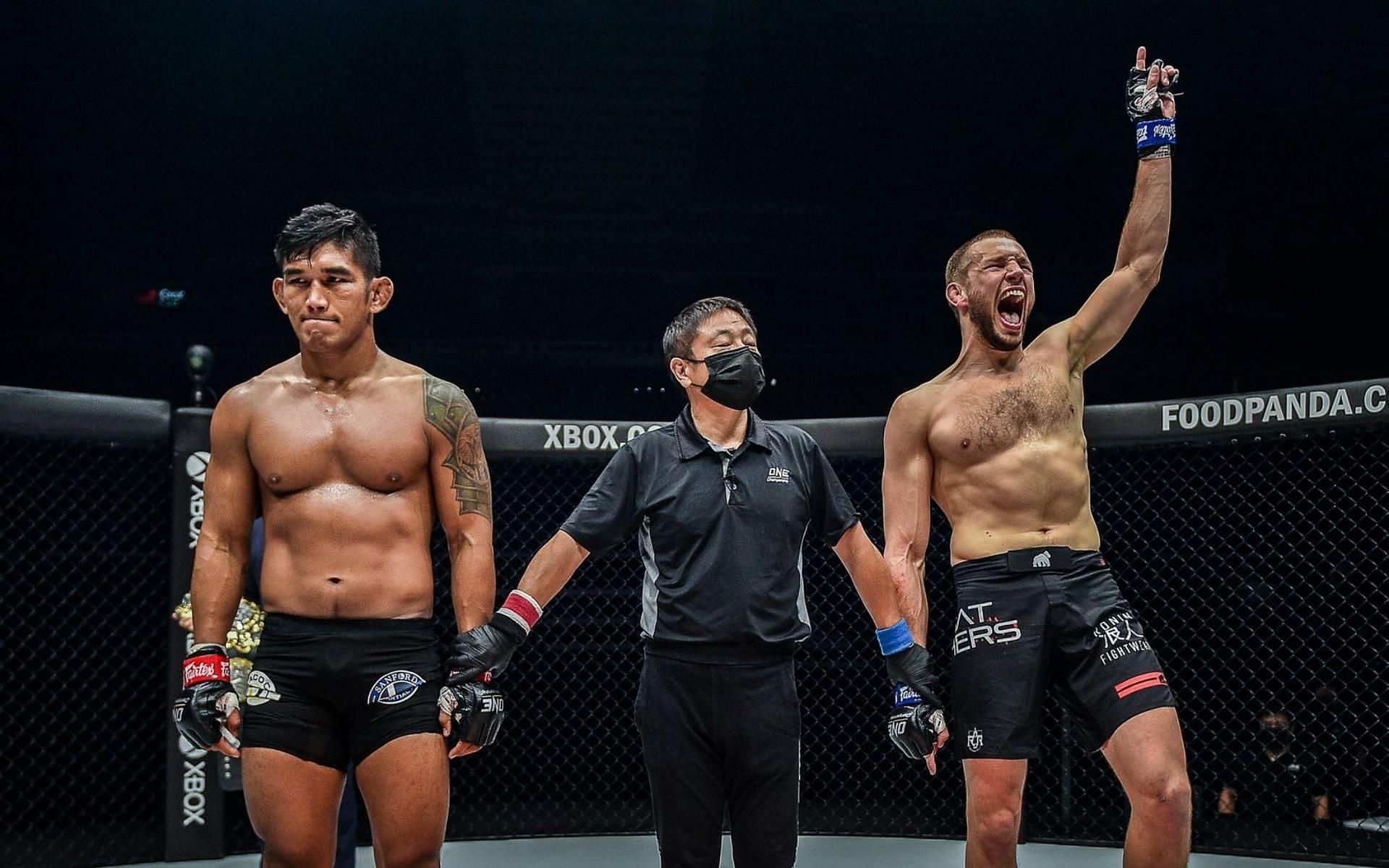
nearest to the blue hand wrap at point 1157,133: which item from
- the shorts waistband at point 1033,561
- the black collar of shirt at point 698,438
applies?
the shorts waistband at point 1033,561

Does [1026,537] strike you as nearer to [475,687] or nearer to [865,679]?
[475,687]

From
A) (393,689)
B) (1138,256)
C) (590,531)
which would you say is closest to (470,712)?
(393,689)

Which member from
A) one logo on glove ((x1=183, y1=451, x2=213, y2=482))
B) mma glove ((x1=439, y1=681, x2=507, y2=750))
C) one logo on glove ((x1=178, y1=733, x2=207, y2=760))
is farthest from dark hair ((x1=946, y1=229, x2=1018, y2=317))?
one logo on glove ((x1=178, y1=733, x2=207, y2=760))

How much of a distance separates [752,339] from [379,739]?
1.28m

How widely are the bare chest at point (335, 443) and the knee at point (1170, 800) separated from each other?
1850 millimetres

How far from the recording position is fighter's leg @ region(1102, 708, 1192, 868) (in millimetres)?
2750

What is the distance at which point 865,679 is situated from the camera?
6469 millimetres

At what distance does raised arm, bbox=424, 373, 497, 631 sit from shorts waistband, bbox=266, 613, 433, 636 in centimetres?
15

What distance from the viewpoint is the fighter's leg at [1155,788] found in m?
2.75

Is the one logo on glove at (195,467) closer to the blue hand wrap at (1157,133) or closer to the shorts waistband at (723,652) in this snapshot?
the shorts waistband at (723,652)

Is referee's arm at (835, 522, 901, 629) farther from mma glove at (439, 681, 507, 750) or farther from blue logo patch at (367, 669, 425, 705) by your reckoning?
blue logo patch at (367, 669, 425, 705)

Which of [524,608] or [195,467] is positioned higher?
[195,467]

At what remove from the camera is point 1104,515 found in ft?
22.3

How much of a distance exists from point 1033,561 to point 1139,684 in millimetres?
385
